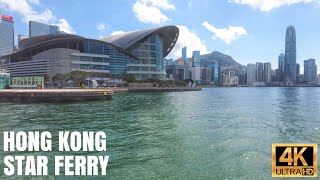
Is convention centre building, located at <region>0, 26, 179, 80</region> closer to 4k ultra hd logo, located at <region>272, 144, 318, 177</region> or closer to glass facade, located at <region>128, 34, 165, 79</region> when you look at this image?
glass facade, located at <region>128, 34, 165, 79</region>

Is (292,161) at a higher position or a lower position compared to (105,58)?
lower

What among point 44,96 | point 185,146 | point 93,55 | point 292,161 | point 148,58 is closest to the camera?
point 292,161

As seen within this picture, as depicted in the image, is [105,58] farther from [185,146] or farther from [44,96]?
[185,146]

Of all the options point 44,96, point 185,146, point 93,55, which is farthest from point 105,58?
point 185,146

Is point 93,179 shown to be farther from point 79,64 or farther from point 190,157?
point 79,64

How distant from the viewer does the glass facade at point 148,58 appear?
558 feet

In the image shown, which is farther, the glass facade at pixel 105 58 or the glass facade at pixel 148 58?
the glass facade at pixel 148 58

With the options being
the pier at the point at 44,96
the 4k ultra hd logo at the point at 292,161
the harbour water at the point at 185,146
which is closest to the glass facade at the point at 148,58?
the pier at the point at 44,96

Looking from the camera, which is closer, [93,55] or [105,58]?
[93,55]

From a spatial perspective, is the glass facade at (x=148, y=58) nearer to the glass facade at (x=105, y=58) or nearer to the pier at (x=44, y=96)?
the glass facade at (x=105, y=58)

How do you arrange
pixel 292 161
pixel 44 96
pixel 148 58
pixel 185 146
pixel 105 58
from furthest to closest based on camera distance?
pixel 148 58, pixel 105 58, pixel 44 96, pixel 185 146, pixel 292 161

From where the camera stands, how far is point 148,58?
568ft

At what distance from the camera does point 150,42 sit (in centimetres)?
17325

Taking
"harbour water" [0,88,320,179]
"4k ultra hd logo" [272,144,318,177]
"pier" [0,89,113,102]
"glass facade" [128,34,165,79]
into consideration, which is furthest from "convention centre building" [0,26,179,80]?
"4k ultra hd logo" [272,144,318,177]
